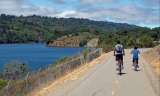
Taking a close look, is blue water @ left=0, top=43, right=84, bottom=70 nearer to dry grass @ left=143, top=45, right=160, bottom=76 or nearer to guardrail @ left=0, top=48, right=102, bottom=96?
dry grass @ left=143, top=45, right=160, bottom=76

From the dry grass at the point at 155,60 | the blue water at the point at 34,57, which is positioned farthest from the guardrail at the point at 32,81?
the blue water at the point at 34,57

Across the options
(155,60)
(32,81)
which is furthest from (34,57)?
(32,81)

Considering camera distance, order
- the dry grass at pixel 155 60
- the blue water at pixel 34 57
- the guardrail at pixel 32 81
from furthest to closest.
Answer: the blue water at pixel 34 57
the dry grass at pixel 155 60
the guardrail at pixel 32 81

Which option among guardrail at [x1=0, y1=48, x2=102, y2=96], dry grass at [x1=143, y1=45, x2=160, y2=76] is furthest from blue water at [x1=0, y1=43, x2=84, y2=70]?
guardrail at [x1=0, y1=48, x2=102, y2=96]

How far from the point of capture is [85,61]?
29.8 m

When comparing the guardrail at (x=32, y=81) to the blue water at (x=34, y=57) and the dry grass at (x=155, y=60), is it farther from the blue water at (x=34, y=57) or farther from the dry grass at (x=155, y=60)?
the blue water at (x=34, y=57)

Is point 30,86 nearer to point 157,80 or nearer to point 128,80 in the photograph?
point 128,80

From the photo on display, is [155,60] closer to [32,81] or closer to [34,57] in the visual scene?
[32,81]

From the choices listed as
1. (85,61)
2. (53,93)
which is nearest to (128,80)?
(53,93)

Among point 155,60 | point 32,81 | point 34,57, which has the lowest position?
point 34,57

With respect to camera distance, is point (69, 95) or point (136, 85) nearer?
point (69, 95)

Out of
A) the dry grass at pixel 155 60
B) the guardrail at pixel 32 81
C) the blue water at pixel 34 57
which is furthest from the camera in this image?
the blue water at pixel 34 57

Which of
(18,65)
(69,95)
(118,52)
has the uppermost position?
(118,52)

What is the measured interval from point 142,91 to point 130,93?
0.73 m
